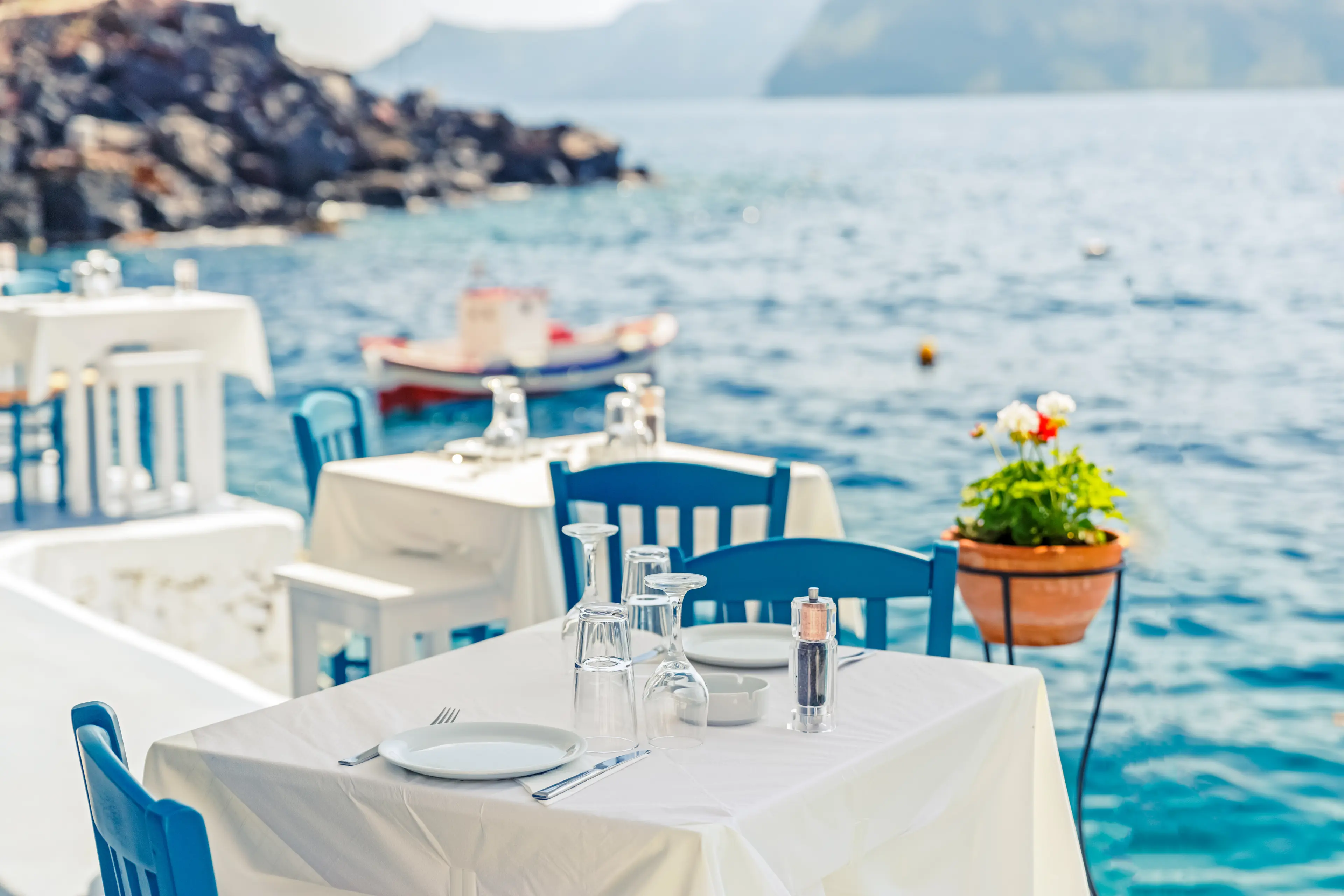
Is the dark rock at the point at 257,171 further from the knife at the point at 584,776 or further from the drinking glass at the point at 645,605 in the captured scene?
the knife at the point at 584,776

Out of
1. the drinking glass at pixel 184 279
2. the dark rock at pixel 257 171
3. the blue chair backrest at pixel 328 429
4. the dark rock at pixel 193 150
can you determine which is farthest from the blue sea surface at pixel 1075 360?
the dark rock at pixel 193 150

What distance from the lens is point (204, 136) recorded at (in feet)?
145

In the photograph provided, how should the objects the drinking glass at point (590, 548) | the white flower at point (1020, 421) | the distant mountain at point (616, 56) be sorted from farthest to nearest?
the distant mountain at point (616, 56)
the white flower at point (1020, 421)
the drinking glass at point (590, 548)

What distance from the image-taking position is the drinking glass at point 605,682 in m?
1.52

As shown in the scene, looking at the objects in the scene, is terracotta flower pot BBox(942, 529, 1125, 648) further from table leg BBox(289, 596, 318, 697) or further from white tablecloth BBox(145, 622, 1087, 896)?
table leg BBox(289, 596, 318, 697)

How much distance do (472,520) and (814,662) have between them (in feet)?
5.41

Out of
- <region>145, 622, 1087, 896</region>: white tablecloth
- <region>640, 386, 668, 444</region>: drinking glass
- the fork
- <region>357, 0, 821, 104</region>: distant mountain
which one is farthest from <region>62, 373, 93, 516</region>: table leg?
<region>357, 0, 821, 104</region>: distant mountain

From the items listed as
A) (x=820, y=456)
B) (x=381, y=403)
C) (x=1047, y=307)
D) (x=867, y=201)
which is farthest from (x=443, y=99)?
(x=820, y=456)

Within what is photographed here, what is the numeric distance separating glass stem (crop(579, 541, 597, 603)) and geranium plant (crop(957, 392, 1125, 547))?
4.71ft

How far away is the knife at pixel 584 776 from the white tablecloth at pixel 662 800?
14 millimetres

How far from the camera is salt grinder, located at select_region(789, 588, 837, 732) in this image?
63.1 inches

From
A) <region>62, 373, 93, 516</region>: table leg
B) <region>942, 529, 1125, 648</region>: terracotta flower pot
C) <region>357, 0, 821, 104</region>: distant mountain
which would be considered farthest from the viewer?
<region>357, 0, 821, 104</region>: distant mountain

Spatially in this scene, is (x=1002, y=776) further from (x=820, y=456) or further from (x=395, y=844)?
(x=820, y=456)

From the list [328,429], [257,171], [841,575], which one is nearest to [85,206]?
[257,171]
